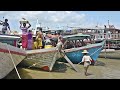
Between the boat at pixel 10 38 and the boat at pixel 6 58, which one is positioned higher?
the boat at pixel 10 38

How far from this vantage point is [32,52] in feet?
32.8

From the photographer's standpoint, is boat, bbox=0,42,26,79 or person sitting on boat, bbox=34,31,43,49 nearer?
boat, bbox=0,42,26,79

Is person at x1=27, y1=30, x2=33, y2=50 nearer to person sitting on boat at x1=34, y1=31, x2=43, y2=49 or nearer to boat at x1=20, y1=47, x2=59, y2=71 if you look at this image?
person sitting on boat at x1=34, y1=31, x2=43, y2=49

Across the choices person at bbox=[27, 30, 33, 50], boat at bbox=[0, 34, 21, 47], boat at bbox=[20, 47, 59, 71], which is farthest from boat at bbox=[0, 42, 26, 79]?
boat at bbox=[0, 34, 21, 47]

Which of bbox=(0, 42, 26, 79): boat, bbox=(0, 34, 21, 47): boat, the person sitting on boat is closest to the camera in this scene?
bbox=(0, 42, 26, 79): boat

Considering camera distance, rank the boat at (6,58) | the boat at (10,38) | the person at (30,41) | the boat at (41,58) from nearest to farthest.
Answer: the boat at (6,58)
the boat at (41,58)
the person at (30,41)
the boat at (10,38)

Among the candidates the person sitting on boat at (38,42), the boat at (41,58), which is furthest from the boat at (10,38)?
the boat at (41,58)

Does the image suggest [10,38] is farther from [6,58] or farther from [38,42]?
[6,58]

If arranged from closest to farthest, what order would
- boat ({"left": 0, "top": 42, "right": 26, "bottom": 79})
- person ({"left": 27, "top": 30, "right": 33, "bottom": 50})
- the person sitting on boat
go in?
boat ({"left": 0, "top": 42, "right": 26, "bottom": 79}) → person ({"left": 27, "top": 30, "right": 33, "bottom": 50}) → the person sitting on boat

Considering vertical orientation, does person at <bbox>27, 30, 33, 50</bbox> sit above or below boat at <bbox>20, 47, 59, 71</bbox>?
above

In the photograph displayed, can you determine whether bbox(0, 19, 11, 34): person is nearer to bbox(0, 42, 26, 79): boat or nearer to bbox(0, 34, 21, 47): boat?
bbox(0, 34, 21, 47): boat

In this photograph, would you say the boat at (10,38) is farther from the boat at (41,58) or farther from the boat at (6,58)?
the boat at (6,58)
